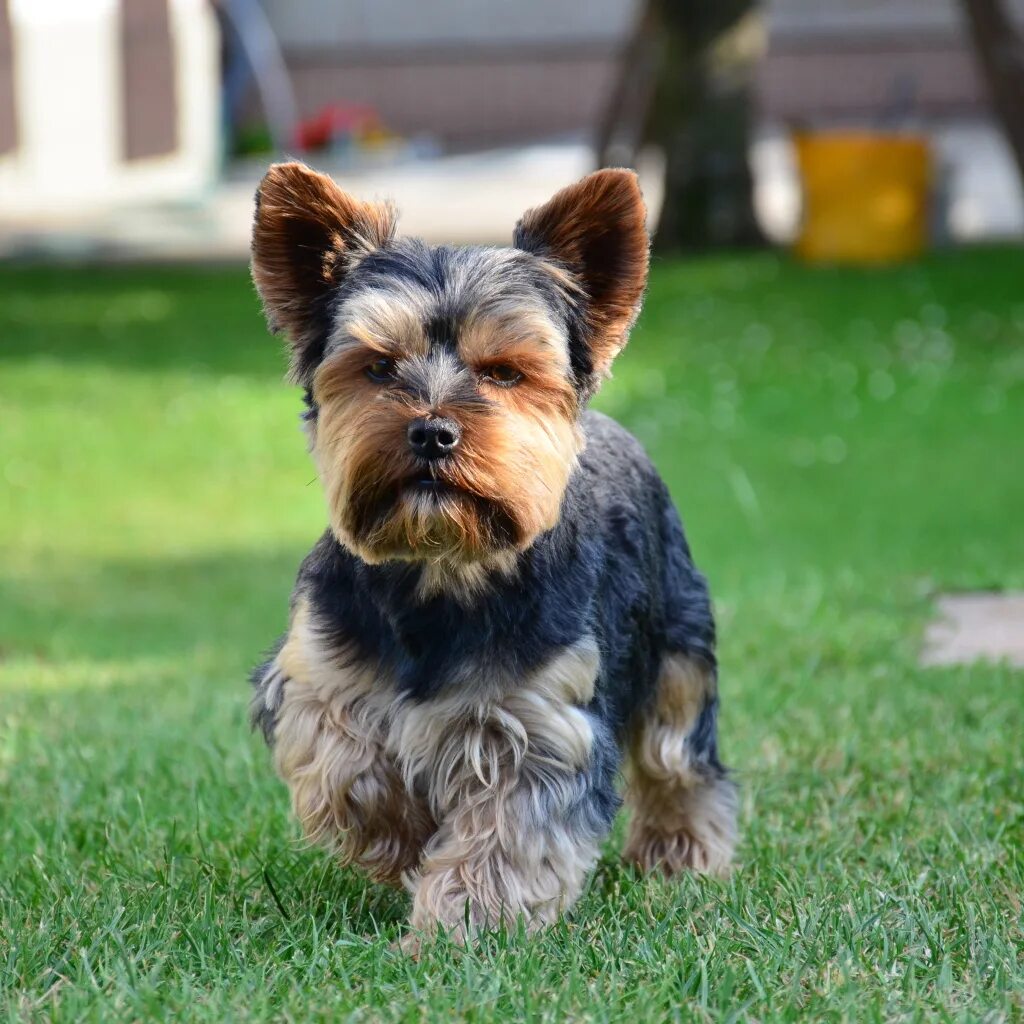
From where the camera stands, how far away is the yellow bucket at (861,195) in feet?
64.6

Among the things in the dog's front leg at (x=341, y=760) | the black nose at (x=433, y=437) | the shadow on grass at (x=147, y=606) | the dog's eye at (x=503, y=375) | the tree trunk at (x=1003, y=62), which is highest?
the dog's eye at (x=503, y=375)

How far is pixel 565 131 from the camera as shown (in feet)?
125

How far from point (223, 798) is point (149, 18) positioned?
72.4ft

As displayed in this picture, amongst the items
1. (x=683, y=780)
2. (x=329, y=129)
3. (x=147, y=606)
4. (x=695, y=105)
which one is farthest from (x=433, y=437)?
(x=329, y=129)

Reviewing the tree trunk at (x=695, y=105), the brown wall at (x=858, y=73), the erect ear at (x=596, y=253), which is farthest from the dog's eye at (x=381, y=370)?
the brown wall at (x=858, y=73)

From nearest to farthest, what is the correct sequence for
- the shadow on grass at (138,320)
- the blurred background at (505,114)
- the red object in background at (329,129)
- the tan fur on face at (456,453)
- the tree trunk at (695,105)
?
the tan fur on face at (456,453), the shadow on grass at (138,320), the tree trunk at (695,105), the blurred background at (505,114), the red object in background at (329,129)

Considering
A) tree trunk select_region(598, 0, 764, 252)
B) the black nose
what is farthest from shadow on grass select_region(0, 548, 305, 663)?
tree trunk select_region(598, 0, 764, 252)

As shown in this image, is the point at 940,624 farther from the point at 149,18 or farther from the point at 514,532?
the point at 149,18

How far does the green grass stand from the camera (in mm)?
4148

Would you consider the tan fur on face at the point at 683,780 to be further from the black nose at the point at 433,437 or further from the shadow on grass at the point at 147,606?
the shadow on grass at the point at 147,606

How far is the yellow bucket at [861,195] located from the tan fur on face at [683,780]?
49.8ft

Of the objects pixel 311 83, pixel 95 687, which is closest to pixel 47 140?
pixel 311 83

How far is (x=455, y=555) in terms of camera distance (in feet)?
14.4

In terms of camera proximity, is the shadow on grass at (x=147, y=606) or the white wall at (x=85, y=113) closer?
the shadow on grass at (x=147, y=606)
